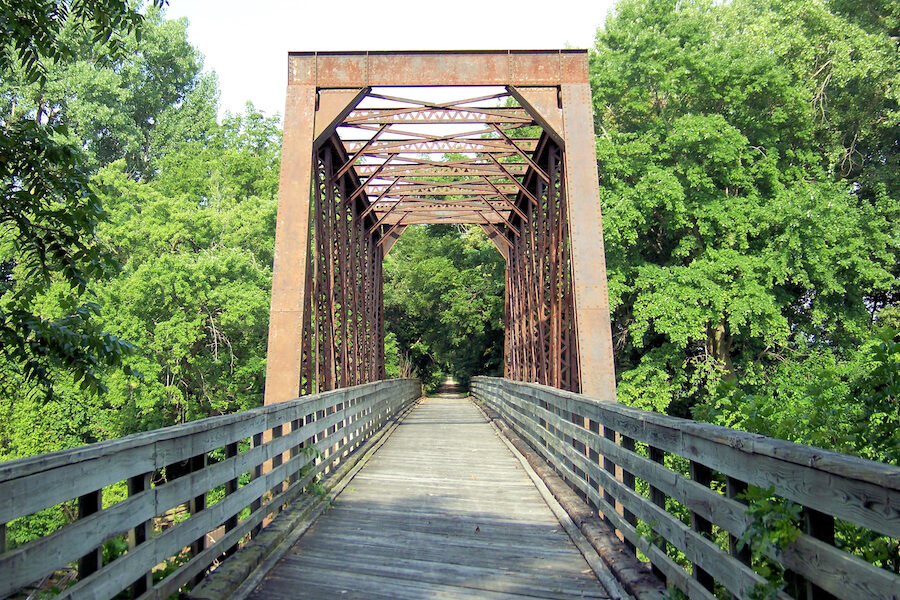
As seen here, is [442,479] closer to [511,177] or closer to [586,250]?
[586,250]

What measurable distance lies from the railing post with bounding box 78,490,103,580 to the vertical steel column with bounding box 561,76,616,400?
6.26 meters

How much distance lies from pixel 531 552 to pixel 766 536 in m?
2.62

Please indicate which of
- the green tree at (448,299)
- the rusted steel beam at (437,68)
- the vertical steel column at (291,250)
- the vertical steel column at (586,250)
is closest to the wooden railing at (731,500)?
the vertical steel column at (586,250)

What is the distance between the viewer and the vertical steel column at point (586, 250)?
840cm

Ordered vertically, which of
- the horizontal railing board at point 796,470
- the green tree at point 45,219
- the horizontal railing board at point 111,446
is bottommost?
the horizontal railing board at point 796,470

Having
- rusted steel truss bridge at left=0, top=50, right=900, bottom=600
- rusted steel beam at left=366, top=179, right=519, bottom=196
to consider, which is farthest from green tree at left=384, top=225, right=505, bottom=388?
rusted steel truss bridge at left=0, top=50, right=900, bottom=600

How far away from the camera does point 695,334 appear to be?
18.6 m

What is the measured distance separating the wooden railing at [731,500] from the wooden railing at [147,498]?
93.7 inches

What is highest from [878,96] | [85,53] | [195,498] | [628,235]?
[85,53]

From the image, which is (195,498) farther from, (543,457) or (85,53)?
→ (85,53)

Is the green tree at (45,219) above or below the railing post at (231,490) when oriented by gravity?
above

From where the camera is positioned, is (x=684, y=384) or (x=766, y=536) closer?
(x=766, y=536)

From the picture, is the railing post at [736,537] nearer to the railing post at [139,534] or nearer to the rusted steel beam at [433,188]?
the railing post at [139,534]

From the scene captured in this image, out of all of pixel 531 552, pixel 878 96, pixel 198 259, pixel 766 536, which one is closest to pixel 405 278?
pixel 198 259
